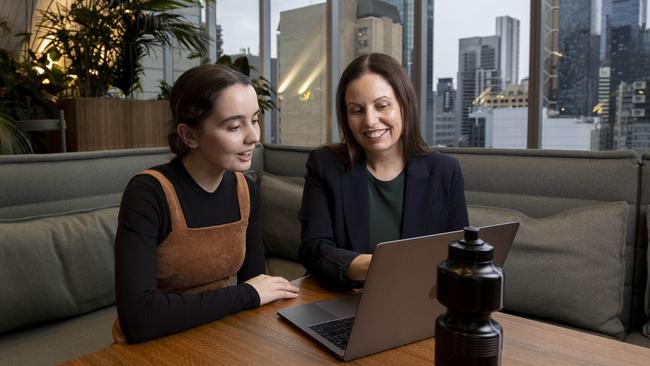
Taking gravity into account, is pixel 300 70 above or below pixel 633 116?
above

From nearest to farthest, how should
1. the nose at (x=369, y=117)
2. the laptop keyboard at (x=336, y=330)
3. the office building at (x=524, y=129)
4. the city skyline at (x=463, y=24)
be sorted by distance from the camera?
the laptop keyboard at (x=336, y=330), the nose at (x=369, y=117), the office building at (x=524, y=129), the city skyline at (x=463, y=24)

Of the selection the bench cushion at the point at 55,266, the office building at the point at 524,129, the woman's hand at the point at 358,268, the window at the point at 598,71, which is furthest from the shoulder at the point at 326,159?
the window at the point at 598,71

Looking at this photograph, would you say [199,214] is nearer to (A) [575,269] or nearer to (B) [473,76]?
(A) [575,269]

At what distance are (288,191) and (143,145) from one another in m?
1.69

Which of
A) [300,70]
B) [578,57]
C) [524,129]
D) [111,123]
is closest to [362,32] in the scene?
[300,70]

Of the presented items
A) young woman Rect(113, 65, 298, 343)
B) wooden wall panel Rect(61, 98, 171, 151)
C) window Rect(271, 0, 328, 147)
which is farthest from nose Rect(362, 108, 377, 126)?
window Rect(271, 0, 328, 147)

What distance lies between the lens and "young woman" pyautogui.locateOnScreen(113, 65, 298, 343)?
105cm

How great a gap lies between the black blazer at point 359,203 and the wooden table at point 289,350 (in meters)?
0.46

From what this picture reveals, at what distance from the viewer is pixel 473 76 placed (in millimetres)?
4031

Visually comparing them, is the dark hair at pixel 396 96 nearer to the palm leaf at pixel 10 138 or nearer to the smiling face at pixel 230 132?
the smiling face at pixel 230 132

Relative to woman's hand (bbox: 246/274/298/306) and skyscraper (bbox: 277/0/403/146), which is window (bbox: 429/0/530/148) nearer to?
skyscraper (bbox: 277/0/403/146)

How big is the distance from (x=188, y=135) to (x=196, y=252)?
0.26 metres

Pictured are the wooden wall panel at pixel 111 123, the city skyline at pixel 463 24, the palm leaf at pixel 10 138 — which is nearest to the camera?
the palm leaf at pixel 10 138

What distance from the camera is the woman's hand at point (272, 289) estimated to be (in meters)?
1.10
